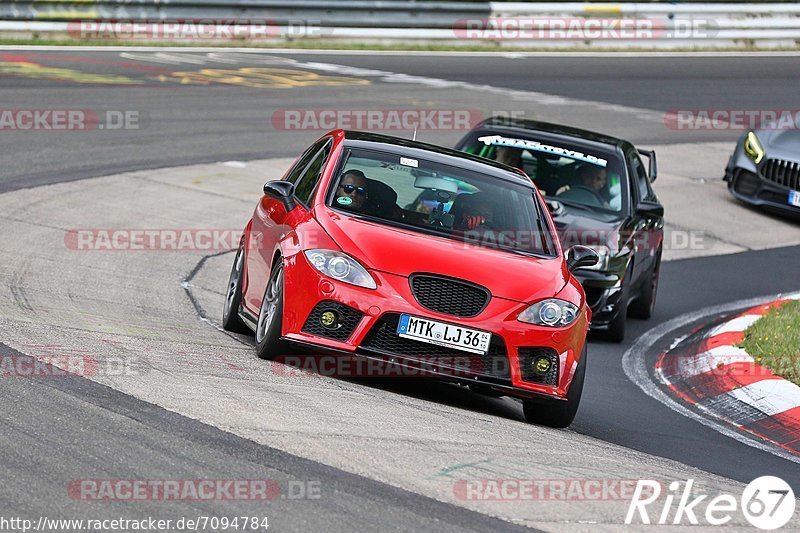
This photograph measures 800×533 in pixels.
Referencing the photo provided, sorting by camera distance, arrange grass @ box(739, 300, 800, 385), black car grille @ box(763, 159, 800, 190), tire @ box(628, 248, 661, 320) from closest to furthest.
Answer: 1. grass @ box(739, 300, 800, 385)
2. tire @ box(628, 248, 661, 320)
3. black car grille @ box(763, 159, 800, 190)

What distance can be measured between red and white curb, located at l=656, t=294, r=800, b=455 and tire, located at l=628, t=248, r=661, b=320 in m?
0.90

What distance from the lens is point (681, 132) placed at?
22.7m

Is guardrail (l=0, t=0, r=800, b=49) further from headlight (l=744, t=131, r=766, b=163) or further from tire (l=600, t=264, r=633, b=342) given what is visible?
tire (l=600, t=264, r=633, b=342)

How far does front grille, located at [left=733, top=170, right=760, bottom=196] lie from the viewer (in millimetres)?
17297

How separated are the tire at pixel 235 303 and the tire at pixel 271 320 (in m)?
0.77

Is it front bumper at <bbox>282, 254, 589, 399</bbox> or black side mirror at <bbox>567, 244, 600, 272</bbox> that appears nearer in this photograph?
front bumper at <bbox>282, 254, 589, 399</bbox>

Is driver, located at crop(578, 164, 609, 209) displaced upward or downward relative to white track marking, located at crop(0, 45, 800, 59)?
upward

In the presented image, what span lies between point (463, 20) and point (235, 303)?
20360mm

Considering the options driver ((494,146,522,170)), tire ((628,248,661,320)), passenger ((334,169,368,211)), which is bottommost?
tire ((628,248,661,320))

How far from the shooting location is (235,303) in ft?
29.8

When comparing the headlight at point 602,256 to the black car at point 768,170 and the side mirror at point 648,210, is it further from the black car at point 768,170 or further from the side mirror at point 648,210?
the black car at point 768,170

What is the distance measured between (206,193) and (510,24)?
15425 millimetres

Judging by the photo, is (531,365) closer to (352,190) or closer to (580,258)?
(580,258)

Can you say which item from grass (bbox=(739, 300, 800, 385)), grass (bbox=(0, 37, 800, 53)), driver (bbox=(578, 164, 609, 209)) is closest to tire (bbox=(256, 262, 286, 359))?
grass (bbox=(739, 300, 800, 385))
